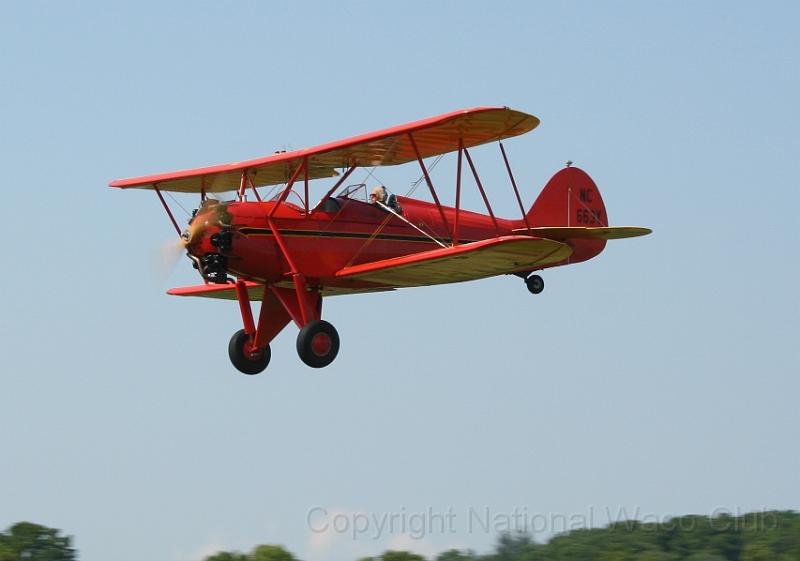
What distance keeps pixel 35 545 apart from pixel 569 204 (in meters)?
17.2

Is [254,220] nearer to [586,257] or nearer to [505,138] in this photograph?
[505,138]

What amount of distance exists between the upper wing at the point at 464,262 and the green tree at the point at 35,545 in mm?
17005

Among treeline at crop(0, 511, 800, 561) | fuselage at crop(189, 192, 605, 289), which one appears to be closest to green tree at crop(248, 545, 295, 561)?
treeline at crop(0, 511, 800, 561)

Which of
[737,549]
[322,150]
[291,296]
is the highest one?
[322,150]

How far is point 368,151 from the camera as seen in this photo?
1855cm

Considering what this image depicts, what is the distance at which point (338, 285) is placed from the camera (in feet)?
61.6

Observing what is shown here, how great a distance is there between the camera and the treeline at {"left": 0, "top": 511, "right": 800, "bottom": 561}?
3272 centimetres

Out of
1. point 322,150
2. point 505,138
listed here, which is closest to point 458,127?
point 505,138

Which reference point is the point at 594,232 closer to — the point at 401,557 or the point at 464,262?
the point at 464,262

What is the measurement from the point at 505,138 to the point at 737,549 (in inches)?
976

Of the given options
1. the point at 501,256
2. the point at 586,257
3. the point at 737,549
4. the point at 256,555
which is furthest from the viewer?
the point at 737,549

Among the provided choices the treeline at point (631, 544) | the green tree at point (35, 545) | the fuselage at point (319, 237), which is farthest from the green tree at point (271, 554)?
the fuselage at point (319, 237)

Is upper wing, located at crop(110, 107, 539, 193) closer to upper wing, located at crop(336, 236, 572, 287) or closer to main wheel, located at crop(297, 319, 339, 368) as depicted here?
upper wing, located at crop(336, 236, 572, 287)

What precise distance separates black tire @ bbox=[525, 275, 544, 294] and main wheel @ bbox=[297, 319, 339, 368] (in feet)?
11.6
